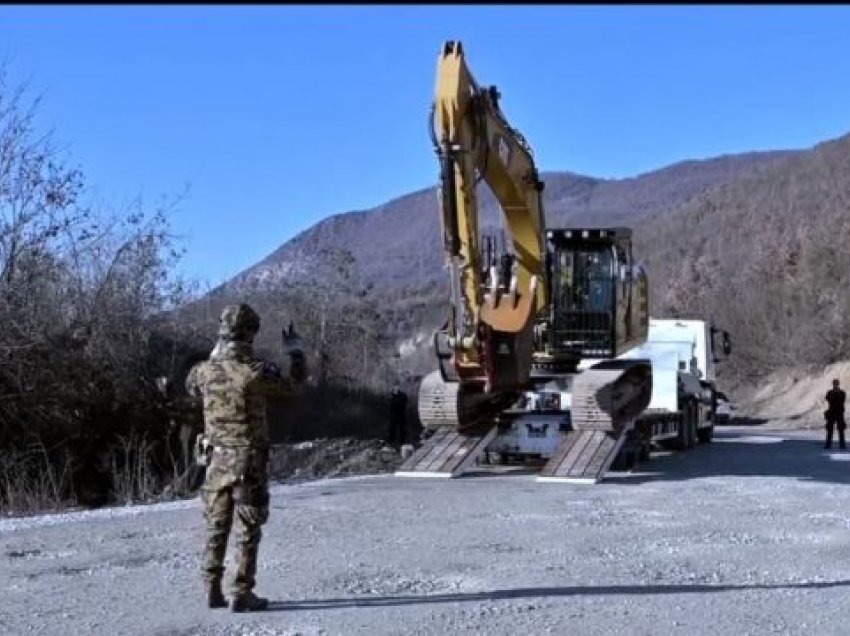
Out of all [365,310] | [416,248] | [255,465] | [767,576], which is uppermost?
[416,248]

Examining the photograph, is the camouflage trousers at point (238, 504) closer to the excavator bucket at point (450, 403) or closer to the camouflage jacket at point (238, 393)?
the camouflage jacket at point (238, 393)

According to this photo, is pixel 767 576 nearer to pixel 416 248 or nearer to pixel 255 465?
pixel 255 465

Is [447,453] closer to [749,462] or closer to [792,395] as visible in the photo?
[749,462]

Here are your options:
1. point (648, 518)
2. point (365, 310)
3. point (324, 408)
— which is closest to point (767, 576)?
point (648, 518)

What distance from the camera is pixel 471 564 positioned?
10.5 m

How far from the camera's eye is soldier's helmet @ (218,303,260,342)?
853 centimetres

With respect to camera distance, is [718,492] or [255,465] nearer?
[255,465]

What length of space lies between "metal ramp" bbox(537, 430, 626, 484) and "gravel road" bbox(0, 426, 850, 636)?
0.61m

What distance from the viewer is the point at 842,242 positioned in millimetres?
61875

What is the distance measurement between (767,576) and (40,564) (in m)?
5.95

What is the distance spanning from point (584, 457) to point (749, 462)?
16.6 feet

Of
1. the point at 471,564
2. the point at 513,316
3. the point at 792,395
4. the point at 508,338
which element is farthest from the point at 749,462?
the point at 792,395

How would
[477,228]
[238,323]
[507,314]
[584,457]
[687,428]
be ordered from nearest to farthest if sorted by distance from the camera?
[238,323], [477,228], [507,314], [584,457], [687,428]

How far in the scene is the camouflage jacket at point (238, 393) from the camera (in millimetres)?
8438
